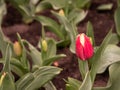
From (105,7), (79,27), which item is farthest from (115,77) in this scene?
(105,7)

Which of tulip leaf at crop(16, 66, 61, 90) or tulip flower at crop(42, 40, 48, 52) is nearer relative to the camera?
tulip leaf at crop(16, 66, 61, 90)

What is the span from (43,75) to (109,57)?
0.33 metres

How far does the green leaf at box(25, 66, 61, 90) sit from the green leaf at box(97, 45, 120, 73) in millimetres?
224

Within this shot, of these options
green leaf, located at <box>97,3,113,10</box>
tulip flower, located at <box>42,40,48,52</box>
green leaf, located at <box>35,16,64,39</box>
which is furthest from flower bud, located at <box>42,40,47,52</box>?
green leaf, located at <box>97,3,113,10</box>

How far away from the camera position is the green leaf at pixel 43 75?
1.63 metres

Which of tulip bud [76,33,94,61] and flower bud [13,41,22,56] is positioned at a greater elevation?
tulip bud [76,33,94,61]

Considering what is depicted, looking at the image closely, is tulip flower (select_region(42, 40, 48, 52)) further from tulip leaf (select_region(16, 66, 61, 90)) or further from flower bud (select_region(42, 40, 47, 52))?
tulip leaf (select_region(16, 66, 61, 90))

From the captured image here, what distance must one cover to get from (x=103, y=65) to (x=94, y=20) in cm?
80

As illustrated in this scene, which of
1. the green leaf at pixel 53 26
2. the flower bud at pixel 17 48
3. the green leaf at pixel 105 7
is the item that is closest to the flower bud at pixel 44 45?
the flower bud at pixel 17 48

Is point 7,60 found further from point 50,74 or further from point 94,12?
point 94,12

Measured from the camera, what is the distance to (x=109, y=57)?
177 centimetres

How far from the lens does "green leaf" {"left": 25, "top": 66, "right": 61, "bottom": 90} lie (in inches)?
64.1

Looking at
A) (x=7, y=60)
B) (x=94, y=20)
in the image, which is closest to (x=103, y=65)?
(x=7, y=60)

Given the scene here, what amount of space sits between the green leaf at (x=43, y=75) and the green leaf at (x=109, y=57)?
0.22m
